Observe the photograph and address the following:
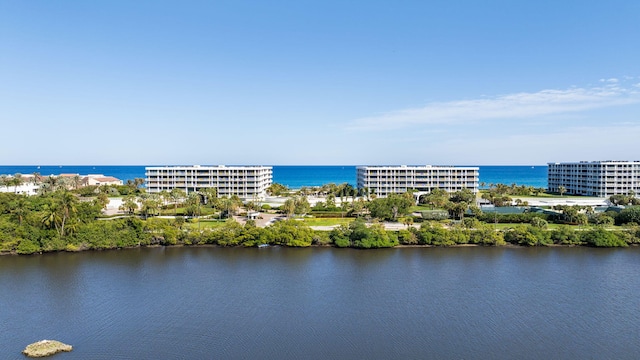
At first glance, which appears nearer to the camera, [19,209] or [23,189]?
[19,209]

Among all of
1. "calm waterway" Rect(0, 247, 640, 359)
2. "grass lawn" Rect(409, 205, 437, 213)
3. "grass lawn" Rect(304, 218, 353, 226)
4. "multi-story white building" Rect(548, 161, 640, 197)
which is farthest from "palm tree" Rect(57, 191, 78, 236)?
"multi-story white building" Rect(548, 161, 640, 197)

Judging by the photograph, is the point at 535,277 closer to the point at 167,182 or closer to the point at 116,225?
the point at 116,225

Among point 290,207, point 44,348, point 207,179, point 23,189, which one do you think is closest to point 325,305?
point 44,348

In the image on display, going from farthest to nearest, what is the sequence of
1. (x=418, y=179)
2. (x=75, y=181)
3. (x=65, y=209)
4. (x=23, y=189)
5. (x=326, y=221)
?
(x=75, y=181) < (x=418, y=179) < (x=23, y=189) < (x=326, y=221) < (x=65, y=209)

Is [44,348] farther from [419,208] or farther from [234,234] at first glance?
[419,208]

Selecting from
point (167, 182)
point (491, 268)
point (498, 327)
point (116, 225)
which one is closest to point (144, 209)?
point (116, 225)

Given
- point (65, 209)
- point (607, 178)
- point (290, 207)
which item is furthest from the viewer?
point (607, 178)

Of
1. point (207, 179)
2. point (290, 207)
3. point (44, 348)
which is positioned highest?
point (207, 179)
